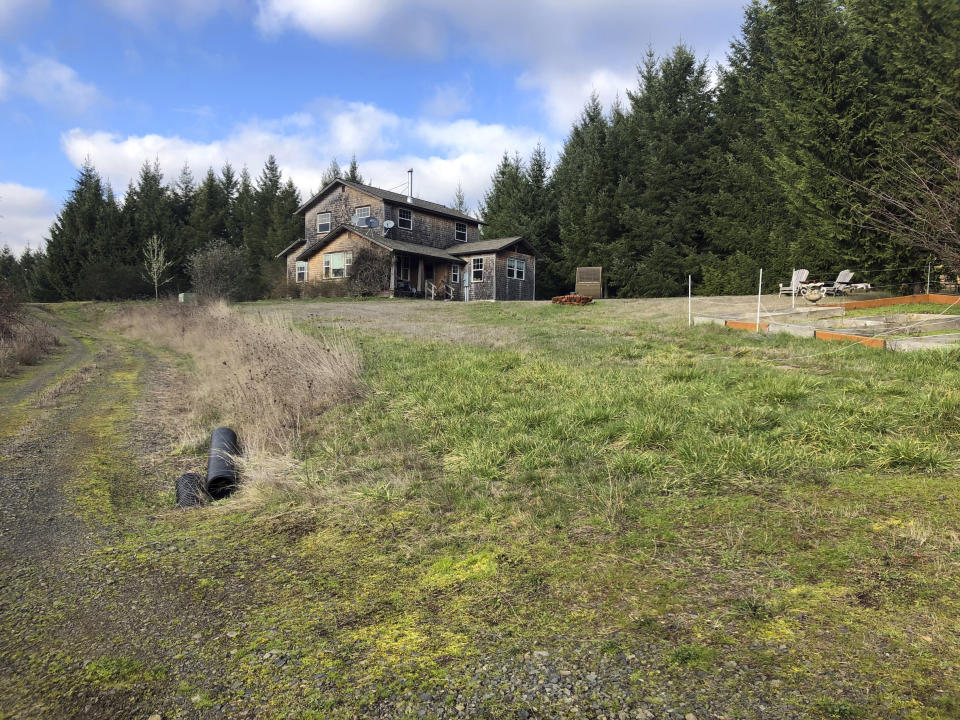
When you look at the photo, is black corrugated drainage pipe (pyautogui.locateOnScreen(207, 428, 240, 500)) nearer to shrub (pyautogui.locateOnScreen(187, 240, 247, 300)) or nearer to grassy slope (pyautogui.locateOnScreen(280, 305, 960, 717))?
grassy slope (pyautogui.locateOnScreen(280, 305, 960, 717))

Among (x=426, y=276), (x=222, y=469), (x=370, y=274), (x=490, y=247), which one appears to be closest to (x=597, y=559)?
(x=222, y=469)

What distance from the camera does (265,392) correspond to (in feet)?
26.9

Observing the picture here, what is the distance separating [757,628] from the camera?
257cm

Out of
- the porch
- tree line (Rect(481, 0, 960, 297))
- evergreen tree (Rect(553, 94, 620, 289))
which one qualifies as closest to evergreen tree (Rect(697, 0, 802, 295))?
tree line (Rect(481, 0, 960, 297))

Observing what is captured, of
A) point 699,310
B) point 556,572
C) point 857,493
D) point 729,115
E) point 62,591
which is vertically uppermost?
point 729,115

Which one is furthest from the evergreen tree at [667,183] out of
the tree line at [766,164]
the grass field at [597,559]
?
the grass field at [597,559]

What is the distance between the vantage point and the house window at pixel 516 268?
110 ft

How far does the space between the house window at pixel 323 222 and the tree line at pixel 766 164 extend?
1210 cm

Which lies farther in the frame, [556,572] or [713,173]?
[713,173]

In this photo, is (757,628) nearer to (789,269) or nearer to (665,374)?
(665,374)

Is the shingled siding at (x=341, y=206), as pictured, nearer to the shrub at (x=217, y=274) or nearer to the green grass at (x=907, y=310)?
the shrub at (x=217, y=274)

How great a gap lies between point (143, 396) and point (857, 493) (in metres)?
11.4

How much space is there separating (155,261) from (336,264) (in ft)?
41.7

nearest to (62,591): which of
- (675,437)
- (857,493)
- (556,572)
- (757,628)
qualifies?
(556,572)
